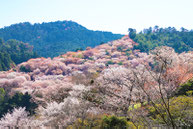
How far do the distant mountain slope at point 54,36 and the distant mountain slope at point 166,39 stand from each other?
47.0 m

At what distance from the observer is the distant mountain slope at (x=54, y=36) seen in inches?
3962

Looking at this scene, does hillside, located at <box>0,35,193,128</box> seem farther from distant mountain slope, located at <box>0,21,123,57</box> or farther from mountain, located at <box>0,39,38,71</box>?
distant mountain slope, located at <box>0,21,123,57</box>

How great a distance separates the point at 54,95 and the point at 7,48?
57.5 m

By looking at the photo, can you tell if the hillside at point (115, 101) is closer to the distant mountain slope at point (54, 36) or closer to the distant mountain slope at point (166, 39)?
the distant mountain slope at point (166, 39)

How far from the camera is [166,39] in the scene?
55.8 m

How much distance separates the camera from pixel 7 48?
65.7 m

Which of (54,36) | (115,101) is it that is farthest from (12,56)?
(115,101)

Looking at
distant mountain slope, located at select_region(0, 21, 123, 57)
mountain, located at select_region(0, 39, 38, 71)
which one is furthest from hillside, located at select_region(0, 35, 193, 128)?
distant mountain slope, located at select_region(0, 21, 123, 57)

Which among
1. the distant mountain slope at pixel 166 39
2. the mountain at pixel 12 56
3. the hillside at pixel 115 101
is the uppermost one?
the distant mountain slope at pixel 166 39

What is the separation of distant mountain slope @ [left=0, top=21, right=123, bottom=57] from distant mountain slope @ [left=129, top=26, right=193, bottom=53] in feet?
154

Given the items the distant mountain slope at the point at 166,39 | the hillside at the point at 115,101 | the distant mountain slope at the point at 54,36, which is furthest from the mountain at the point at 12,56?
the distant mountain slope at the point at 166,39

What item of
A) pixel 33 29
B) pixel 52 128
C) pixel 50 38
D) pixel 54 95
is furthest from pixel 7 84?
pixel 33 29

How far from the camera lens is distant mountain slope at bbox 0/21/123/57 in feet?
330

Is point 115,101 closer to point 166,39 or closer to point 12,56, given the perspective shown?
point 166,39
